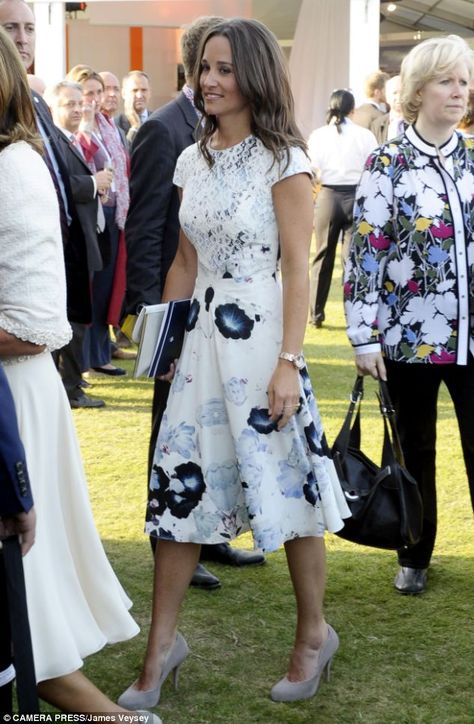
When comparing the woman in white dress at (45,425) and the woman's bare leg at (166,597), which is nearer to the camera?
the woman in white dress at (45,425)

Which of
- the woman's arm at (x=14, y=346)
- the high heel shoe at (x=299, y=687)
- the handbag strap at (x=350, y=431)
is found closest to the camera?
the woman's arm at (x=14, y=346)

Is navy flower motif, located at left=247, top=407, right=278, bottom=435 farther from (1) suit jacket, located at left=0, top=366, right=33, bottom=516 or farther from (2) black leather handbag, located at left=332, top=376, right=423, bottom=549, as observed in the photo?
(1) suit jacket, located at left=0, top=366, right=33, bottom=516

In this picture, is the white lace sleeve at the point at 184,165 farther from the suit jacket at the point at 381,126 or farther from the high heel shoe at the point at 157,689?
the suit jacket at the point at 381,126

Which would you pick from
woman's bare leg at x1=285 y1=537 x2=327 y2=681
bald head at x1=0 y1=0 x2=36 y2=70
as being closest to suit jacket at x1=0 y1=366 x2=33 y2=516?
woman's bare leg at x1=285 y1=537 x2=327 y2=681

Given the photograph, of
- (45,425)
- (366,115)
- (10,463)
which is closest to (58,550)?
(45,425)

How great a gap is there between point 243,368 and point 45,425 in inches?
26.9

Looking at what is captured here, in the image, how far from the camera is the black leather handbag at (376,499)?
11.4 ft

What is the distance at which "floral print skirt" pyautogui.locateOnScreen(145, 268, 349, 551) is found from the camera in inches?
123

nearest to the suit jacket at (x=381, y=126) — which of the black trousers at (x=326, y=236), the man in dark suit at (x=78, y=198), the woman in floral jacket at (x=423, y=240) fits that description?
the black trousers at (x=326, y=236)

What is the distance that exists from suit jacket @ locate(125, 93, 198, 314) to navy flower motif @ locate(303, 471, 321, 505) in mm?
960

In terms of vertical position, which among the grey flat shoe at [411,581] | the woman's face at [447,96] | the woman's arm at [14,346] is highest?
the woman's face at [447,96]

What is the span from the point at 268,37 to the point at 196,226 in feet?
1.88

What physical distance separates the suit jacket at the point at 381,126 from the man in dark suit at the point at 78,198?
18.7 feet

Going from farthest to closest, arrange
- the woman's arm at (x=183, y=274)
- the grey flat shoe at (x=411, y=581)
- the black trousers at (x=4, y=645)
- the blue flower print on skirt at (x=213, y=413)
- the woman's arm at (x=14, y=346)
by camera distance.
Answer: the grey flat shoe at (x=411, y=581) → the woman's arm at (x=183, y=274) → the blue flower print on skirt at (x=213, y=413) → the woman's arm at (x=14, y=346) → the black trousers at (x=4, y=645)
